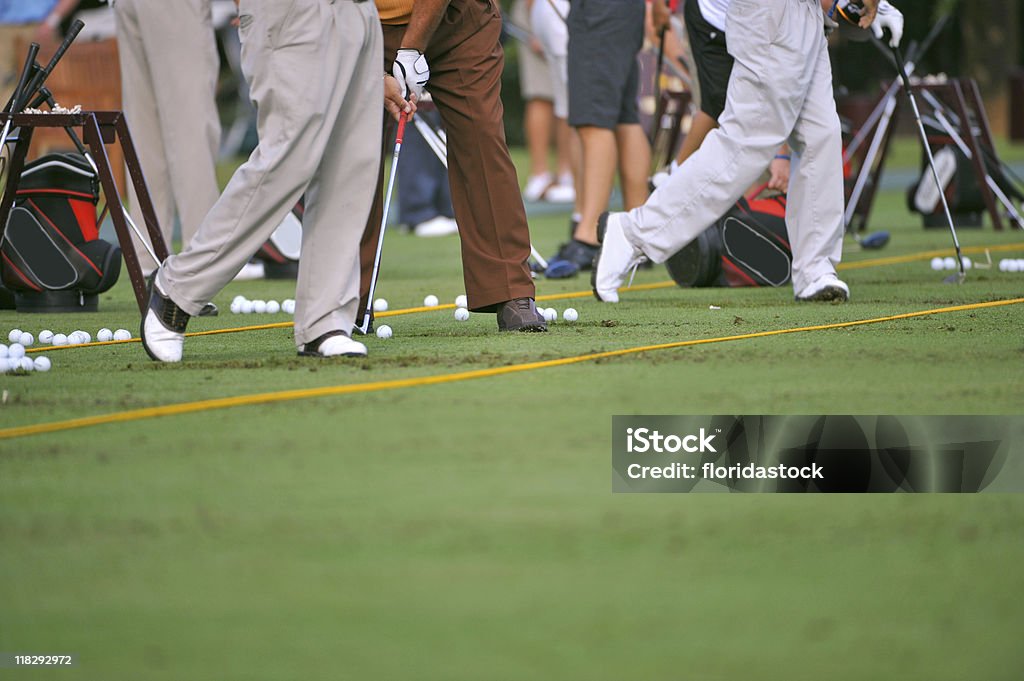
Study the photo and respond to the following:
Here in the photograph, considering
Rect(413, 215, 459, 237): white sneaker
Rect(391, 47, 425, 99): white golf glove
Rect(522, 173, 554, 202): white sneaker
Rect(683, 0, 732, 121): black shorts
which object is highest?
Rect(391, 47, 425, 99): white golf glove

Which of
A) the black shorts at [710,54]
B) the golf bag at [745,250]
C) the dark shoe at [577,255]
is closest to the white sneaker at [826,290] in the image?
the golf bag at [745,250]

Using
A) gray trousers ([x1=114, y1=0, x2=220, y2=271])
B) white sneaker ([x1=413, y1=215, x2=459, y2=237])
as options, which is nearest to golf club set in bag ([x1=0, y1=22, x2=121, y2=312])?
gray trousers ([x1=114, y1=0, x2=220, y2=271])

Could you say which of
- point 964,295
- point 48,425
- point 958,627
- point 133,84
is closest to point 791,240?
point 964,295

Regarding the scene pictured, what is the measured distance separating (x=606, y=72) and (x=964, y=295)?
2152 millimetres

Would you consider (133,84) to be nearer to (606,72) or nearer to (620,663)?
(606,72)

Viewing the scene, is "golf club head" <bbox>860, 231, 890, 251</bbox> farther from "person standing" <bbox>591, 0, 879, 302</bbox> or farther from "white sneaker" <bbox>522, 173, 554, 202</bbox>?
"white sneaker" <bbox>522, 173, 554, 202</bbox>

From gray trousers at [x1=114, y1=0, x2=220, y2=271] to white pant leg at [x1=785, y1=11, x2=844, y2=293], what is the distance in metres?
2.31

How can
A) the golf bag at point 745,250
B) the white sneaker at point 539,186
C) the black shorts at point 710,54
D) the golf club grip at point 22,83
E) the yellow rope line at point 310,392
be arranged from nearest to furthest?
the yellow rope line at point 310,392, the golf club grip at point 22,83, the black shorts at point 710,54, the golf bag at point 745,250, the white sneaker at point 539,186

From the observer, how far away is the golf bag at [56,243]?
6.42 meters

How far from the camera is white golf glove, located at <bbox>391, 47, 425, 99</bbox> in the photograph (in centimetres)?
488

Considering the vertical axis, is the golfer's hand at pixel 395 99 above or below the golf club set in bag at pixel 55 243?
above

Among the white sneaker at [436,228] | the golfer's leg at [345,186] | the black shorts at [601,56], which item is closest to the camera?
the golfer's leg at [345,186]

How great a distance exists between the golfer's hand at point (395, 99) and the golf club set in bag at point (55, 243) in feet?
6.01

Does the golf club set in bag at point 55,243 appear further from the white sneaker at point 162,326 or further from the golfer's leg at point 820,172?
the golfer's leg at point 820,172
